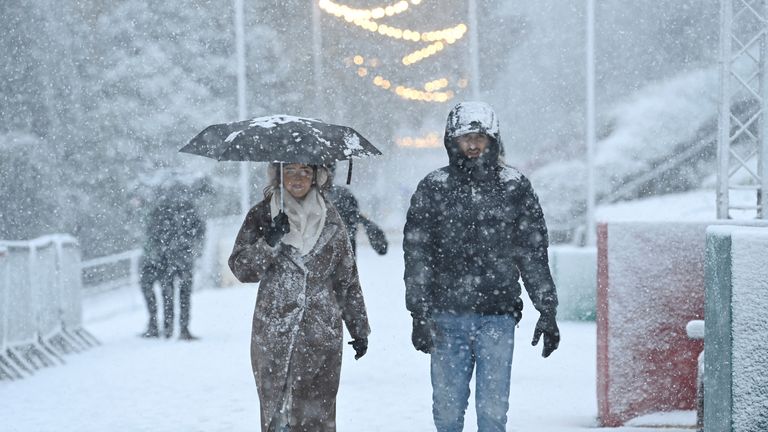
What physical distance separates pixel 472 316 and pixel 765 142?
18.2 feet

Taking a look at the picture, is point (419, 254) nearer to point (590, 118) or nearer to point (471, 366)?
point (471, 366)

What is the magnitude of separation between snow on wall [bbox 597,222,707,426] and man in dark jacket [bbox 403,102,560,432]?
1.84 meters

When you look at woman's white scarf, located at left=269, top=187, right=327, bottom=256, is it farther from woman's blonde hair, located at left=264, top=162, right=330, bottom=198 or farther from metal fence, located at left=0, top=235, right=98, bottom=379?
metal fence, located at left=0, top=235, right=98, bottom=379

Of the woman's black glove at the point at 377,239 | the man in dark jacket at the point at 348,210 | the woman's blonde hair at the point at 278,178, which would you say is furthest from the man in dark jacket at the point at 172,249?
the woman's blonde hair at the point at 278,178

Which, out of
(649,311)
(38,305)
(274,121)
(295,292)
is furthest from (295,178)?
(38,305)

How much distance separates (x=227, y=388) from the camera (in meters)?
8.49

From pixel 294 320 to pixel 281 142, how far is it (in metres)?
0.78

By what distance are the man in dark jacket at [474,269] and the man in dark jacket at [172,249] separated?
7.32 metres

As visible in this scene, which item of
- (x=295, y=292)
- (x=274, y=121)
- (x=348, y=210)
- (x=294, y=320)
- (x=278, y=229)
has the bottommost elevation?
(x=294, y=320)

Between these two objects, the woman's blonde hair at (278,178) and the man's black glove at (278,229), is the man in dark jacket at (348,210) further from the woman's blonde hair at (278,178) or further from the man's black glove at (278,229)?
the man's black glove at (278,229)

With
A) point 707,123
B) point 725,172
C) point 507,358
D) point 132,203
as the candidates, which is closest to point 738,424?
point 507,358

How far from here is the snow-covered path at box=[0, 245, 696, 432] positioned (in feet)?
23.3

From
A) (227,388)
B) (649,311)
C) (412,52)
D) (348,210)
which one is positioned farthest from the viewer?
(412,52)

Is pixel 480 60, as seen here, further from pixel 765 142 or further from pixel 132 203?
pixel 765 142
